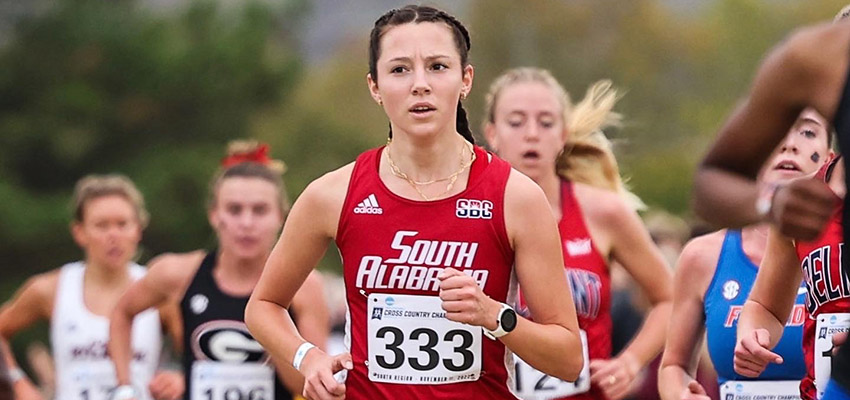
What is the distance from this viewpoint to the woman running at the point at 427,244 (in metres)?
4.86

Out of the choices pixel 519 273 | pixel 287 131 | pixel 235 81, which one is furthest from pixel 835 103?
pixel 287 131

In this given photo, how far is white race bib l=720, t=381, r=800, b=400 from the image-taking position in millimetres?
5793

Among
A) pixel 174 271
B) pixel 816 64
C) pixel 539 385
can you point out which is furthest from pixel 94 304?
pixel 816 64

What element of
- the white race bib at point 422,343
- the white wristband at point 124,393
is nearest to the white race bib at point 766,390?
the white race bib at point 422,343

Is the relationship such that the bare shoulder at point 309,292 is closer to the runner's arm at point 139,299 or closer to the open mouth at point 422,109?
the runner's arm at point 139,299

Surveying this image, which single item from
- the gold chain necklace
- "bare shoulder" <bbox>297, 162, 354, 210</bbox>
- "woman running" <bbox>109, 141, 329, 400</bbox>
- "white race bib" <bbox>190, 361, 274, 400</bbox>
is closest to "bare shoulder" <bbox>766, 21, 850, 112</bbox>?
the gold chain necklace

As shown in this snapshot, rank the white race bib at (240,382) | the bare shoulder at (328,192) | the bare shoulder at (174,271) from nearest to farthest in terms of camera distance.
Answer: the bare shoulder at (328,192)
the white race bib at (240,382)
the bare shoulder at (174,271)

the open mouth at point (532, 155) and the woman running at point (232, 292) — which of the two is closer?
the open mouth at point (532, 155)

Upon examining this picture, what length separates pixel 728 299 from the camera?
5.88m

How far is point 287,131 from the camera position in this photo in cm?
3772

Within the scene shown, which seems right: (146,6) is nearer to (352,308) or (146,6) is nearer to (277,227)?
(277,227)

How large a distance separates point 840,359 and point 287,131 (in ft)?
112

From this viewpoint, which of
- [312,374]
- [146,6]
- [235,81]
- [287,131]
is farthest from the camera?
[287,131]

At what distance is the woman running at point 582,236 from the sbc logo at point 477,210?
5.64ft
